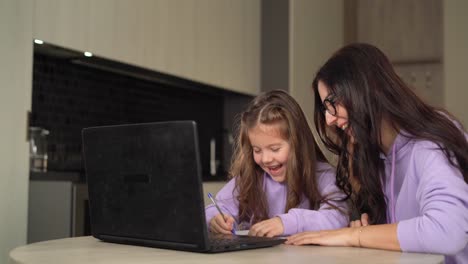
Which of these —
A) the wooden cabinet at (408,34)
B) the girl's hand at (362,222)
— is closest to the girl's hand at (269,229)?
the girl's hand at (362,222)

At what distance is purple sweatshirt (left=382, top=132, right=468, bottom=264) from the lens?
45.3 inches

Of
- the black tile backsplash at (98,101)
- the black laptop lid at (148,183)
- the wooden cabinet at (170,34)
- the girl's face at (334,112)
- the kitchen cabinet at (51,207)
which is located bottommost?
the kitchen cabinet at (51,207)

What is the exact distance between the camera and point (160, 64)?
279cm

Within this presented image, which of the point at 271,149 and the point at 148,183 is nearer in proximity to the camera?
the point at 148,183

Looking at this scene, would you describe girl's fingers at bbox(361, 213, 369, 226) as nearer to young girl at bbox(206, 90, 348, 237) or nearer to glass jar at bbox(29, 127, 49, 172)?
young girl at bbox(206, 90, 348, 237)

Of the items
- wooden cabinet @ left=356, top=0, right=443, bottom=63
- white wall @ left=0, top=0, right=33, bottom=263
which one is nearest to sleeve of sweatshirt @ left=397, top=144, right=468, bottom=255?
white wall @ left=0, top=0, right=33, bottom=263

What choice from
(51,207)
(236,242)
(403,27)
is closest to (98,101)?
(51,207)

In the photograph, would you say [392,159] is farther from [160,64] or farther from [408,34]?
[408,34]

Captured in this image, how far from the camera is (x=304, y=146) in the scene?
1.76 meters

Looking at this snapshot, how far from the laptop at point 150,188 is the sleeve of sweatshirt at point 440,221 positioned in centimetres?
24

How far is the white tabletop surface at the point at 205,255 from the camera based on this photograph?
1.01 m

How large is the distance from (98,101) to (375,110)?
1.85 m

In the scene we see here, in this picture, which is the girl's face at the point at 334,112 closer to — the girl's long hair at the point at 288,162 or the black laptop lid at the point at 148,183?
the girl's long hair at the point at 288,162

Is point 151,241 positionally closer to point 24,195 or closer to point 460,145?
point 460,145
